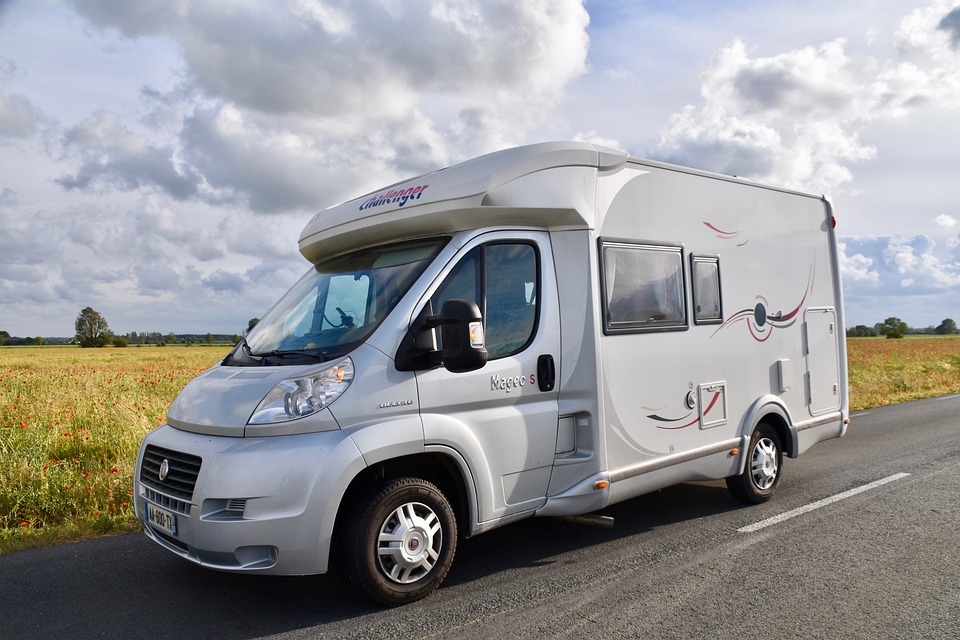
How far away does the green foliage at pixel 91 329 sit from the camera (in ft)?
265

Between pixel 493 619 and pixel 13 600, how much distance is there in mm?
2956

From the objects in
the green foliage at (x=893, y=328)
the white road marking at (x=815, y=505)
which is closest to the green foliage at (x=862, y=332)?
the green foliage at (x=893, y=328)

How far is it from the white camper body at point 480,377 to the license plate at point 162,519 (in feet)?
0.09

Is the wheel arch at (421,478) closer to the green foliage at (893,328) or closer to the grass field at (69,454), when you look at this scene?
the grass field at (69,454)

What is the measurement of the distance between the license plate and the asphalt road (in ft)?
1.61

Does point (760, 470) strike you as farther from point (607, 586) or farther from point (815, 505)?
point (607, 586)

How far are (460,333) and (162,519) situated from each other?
2022 millimetres

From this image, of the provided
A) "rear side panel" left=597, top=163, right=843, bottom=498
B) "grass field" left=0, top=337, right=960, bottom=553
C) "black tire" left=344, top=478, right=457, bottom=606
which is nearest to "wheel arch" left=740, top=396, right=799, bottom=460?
"rear side panel" left=597, top=163, right=843, bottom=498

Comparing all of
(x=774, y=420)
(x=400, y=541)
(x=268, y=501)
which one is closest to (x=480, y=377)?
(x=400, y=541)

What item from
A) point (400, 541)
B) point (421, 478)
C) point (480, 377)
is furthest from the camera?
point (480, 377)

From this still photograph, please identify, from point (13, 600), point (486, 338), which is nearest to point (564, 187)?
point (486, 338)

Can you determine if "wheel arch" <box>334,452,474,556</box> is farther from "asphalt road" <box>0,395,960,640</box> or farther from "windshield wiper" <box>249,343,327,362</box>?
"windshield wiper" <box>249,343,327,362</box>

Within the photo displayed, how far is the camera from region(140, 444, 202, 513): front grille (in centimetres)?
391

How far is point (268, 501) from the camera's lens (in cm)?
369
